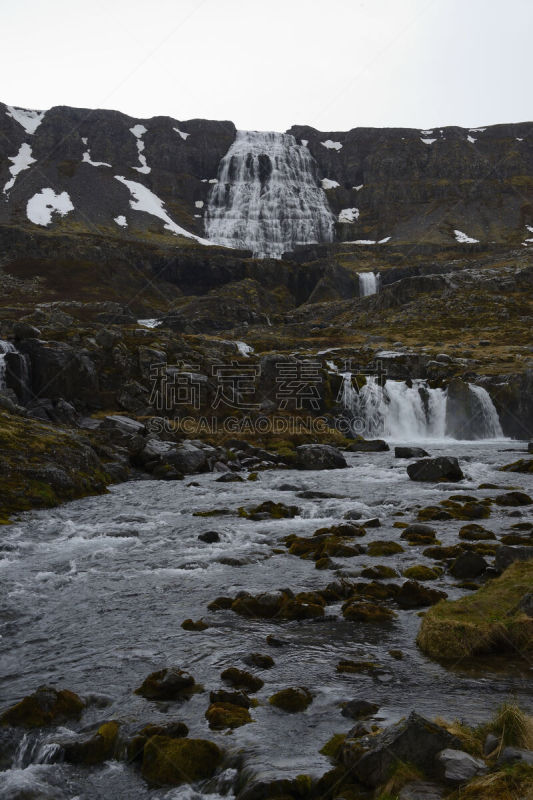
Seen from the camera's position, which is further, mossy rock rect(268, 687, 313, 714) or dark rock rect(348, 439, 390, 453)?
dark rock rect(348, 439, 390, 453)

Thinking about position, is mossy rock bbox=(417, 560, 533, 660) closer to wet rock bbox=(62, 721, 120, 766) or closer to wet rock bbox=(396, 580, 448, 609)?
wet rock bbox=(396, 580, 448, 609)

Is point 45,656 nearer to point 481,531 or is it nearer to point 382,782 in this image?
point 382,782

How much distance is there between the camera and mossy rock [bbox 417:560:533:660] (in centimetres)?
1109

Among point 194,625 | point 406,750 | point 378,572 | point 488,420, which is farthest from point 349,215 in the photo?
point 406,750

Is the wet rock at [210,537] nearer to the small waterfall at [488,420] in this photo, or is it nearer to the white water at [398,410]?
the white water at [398,410]

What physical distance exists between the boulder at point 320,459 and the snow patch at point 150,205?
135 meters

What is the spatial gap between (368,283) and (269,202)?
52037mm

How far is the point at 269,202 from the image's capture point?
571ft

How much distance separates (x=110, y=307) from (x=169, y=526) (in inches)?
3535

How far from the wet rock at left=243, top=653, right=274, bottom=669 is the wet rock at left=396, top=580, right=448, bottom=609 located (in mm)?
4246

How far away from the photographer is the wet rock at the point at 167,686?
10.0 meters

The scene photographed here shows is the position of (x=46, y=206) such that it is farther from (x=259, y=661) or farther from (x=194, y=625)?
(x=259, y=661)

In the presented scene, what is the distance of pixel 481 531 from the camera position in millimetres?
20562

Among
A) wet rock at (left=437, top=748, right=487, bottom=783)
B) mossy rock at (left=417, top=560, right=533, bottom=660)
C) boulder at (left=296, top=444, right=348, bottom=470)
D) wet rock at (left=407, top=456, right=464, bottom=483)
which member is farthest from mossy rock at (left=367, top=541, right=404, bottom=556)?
boulder at (left=296, top=444, right=348, bottom=470)
